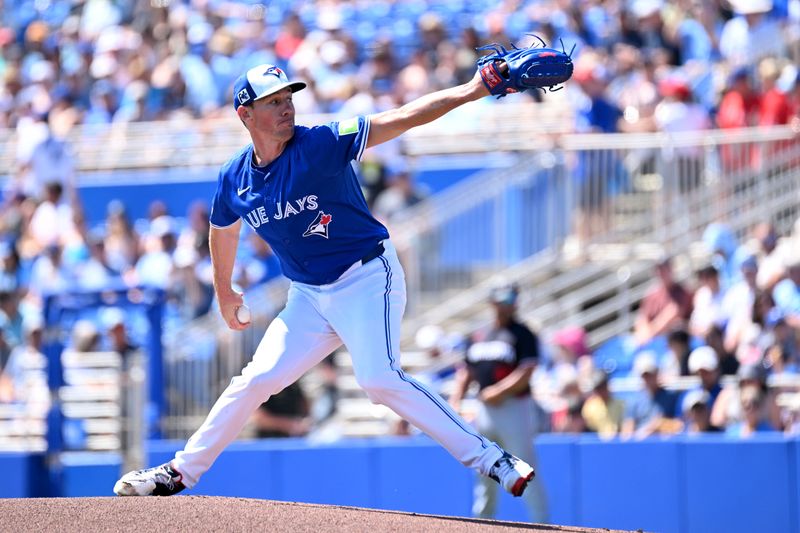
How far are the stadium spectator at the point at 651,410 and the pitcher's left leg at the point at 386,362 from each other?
4236 mm

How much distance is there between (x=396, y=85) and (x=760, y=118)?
4.46 meters

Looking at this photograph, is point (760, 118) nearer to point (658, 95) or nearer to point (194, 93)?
point (658, 95)

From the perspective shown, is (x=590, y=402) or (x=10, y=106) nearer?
(x=590, y=402)

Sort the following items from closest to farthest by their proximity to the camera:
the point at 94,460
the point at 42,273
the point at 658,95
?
the point at 94,460
the point at 658,95
the point at 42,273

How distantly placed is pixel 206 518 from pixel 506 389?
147 inches

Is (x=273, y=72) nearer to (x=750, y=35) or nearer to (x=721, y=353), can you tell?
(x=721, y=353)

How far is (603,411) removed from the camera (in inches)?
432

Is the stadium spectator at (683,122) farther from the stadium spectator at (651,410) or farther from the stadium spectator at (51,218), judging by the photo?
the stadium spectator at (51,218)

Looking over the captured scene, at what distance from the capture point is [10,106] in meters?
18.5

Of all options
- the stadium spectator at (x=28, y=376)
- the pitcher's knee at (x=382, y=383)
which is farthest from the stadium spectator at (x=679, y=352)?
the stadium spectator at (x=28, y=376)

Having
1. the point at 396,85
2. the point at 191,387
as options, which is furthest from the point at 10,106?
the point at 191,387

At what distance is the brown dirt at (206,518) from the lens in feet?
20.2

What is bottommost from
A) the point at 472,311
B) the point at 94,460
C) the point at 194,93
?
the point at 94,460

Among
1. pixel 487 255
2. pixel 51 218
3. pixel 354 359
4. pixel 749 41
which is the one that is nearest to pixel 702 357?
pixel 487 255
